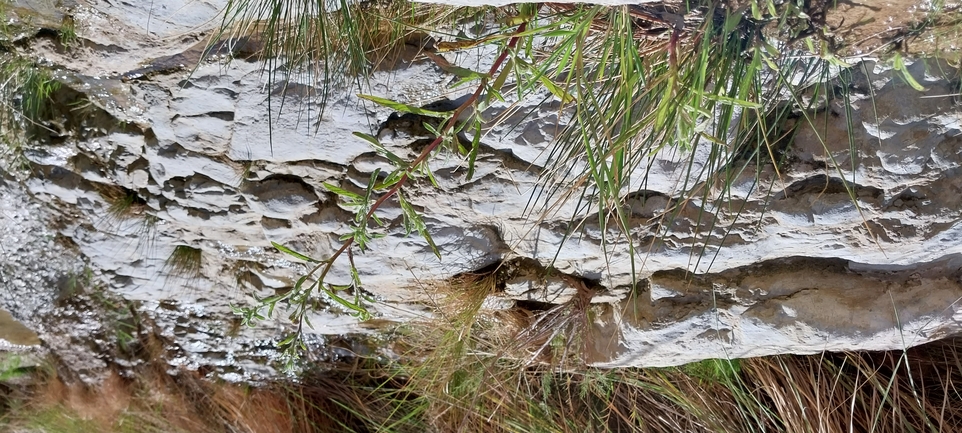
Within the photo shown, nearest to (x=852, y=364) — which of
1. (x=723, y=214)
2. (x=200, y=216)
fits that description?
(x=723, y=214)

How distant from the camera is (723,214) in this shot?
126 cm

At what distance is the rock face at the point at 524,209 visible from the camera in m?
1.15

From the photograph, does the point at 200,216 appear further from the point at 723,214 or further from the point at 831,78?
the point at 831,78

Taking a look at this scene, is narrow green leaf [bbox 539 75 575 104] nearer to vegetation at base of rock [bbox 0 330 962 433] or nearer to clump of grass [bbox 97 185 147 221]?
vegetation at base of rock [bbox 0 330 962 433]

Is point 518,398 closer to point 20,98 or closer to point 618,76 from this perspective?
point 618,76

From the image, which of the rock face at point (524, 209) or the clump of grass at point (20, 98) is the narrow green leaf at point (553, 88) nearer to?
the rock face at point (524, 209)

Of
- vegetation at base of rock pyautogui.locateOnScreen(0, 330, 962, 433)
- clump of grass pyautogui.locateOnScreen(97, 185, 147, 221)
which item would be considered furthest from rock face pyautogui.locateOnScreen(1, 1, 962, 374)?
vegetation at base of rock pyautogui.locateOnScreen(0, 330, 962, 433)

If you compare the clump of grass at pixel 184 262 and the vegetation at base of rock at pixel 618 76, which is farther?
the clump of grass at pixel 184 262

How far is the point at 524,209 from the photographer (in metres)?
1.34

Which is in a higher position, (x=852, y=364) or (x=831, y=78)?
(x=831, y=78)

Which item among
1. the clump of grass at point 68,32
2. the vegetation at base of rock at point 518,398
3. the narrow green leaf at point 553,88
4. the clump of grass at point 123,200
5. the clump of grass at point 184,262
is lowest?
the vegetation at base of rock at point 518,398

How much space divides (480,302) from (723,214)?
2.25 feet

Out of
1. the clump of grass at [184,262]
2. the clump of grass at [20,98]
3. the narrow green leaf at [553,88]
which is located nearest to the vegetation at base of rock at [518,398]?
the clump of grass at [184,262]

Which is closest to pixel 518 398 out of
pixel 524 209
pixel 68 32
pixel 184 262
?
pixel 524 209
